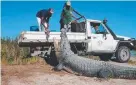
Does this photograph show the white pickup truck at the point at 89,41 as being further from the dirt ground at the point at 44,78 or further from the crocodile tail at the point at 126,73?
the crocodile tail at the point at 126,73

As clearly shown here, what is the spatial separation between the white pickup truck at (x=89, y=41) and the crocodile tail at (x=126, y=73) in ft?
11.1

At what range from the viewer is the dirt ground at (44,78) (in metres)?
11.0

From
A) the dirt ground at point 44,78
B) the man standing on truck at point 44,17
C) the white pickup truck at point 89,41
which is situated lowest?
the dirt ground at point 44,78

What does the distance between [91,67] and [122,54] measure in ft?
16.1

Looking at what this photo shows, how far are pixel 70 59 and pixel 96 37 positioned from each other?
301cm

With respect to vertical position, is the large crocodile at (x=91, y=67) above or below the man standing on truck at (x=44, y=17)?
below

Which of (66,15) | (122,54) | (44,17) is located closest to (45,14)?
(44,17)

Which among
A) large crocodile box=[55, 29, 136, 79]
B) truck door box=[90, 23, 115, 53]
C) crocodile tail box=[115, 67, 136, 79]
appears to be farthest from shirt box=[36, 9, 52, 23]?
crocodile tail box=[115, 67, 136, 79]

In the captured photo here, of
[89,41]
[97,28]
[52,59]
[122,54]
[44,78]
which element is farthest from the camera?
[122,54]

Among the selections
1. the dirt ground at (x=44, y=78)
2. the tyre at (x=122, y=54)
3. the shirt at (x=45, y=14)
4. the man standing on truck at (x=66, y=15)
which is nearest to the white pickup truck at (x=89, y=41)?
the tyre at (x=122, y=54)

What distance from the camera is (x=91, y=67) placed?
42.1 feet

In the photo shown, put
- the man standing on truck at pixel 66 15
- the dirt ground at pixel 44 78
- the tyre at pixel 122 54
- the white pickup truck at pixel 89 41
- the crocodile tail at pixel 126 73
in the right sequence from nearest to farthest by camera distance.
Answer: the dirt ground at pixel 44 78, the crocodile tail at pixel 126 73, the white pickup truck at pixel 89 41, the man standing on truck at pixel 66 15, the tyre at pixel 122 54

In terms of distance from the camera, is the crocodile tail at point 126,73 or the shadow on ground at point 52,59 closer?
the crocodile tail at point 126,73

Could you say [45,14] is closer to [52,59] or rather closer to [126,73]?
[52,59]
